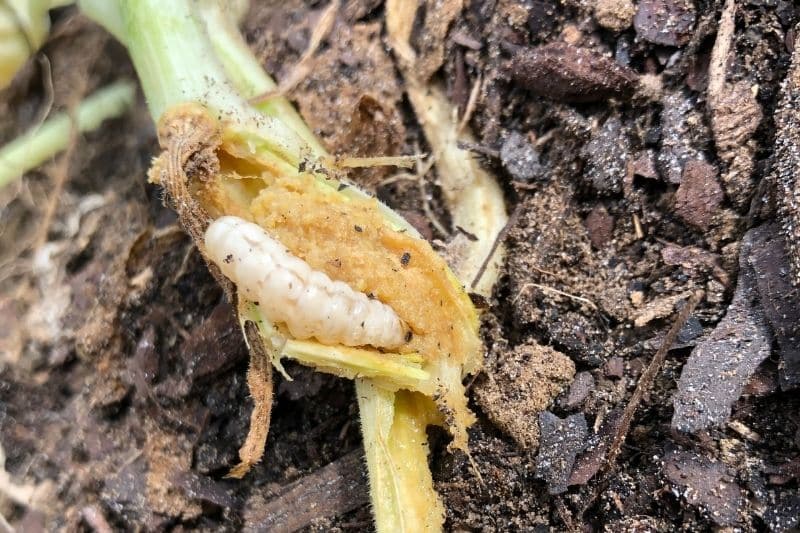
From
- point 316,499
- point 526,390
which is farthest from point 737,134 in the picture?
point 316,499

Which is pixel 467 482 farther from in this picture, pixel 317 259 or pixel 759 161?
pixel 759 161

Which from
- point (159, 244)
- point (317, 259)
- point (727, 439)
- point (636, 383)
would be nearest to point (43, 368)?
point (159, 244)

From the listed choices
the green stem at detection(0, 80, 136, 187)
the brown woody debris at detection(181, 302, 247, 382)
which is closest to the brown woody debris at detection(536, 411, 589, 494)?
the brown woody debris at detection(181, 302, 247, 382)

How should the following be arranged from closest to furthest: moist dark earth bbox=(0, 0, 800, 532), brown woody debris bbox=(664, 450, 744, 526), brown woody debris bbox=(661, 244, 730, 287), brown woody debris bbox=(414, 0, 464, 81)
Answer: brown woody debris bbox=(664, 450, 744, 526), moist dark earth bbox=(0, 0, 800, 532), brown woody debris bbox=(661, 244, 730, 287), brown woody debris bbox=(414, 0, 464, 81)

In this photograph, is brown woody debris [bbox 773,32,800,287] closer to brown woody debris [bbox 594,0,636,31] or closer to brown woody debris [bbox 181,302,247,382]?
brown woody debris [bbox 594,0,636,31]

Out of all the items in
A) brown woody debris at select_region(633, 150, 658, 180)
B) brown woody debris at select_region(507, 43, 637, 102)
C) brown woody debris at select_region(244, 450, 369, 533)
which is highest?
brown woody debris at select_region(507, 43, 637, 102)

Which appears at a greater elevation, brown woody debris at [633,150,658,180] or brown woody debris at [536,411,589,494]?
brown woody debris at [633,150,658,180]
